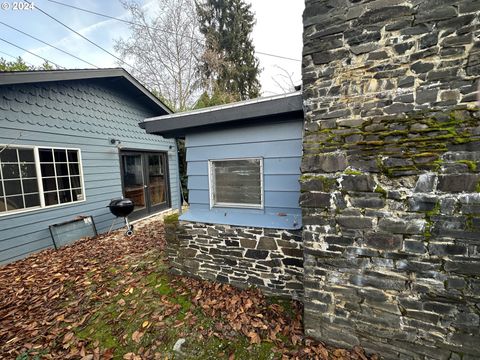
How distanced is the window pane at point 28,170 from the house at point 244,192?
10.3 ft

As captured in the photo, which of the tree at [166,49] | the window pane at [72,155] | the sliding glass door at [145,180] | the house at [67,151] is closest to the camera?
the house at [67,151]

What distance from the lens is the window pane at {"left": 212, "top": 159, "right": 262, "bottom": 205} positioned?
3.22 metres

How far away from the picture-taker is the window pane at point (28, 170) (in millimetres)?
4508

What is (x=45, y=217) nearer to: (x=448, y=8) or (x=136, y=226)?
(x=136, y=226)

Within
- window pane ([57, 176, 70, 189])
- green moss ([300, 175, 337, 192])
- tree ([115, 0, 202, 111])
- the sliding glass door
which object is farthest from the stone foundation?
tree ([115, 0, 202, 111])

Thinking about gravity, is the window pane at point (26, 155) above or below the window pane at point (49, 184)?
above

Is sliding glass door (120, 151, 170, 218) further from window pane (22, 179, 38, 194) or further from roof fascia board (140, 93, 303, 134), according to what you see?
roof fascia board (140, 93, 303, 134)

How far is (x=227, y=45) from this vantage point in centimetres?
1398

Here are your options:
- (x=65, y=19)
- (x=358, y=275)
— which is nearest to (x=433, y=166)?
(x=358, y=275)

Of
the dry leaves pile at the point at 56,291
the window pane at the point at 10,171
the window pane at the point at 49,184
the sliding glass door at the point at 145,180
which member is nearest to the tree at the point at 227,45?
the sliding glass door at the point at 145,180

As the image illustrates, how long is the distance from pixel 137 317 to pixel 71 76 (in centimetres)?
554

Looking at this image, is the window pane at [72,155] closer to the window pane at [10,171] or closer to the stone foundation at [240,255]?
the window pane at [10,171]

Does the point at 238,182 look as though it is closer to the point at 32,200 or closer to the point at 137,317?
the point at 137,317

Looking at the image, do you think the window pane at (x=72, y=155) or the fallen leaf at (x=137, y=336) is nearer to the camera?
the fallen leaf at (x=137, y=336)
